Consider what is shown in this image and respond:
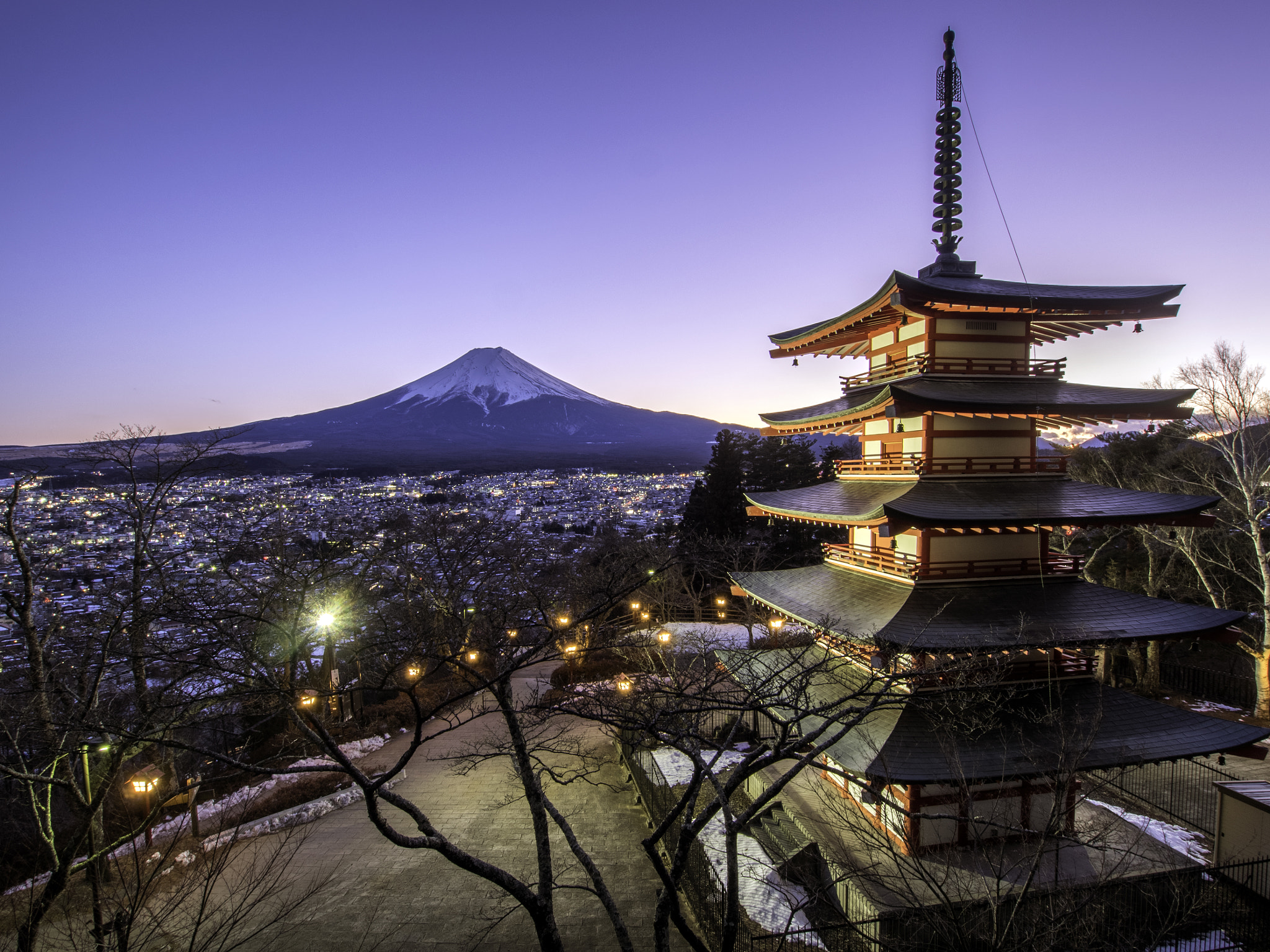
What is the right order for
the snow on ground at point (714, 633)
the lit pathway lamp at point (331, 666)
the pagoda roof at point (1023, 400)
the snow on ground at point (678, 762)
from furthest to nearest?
the snow on ground at point (714, 633)
the lit pathway lamp at point (331, 666)
the snow on ground at point (678, 762)
the pagoda roof at point (1023, 400)

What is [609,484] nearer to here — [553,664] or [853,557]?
[553,664]

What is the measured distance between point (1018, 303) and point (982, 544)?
4.31 m

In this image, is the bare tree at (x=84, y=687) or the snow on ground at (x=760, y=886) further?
the snow on ground at (x=760, y=886)

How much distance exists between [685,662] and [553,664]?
301 inches

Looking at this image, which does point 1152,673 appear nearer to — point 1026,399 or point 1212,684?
point 1212,684

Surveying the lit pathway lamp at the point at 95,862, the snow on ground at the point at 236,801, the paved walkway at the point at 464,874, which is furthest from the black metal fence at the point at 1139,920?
the snow on ground at the point at 236,801

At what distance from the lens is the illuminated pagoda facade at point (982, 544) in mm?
8766

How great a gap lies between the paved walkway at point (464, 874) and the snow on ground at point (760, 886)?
121 centimetres

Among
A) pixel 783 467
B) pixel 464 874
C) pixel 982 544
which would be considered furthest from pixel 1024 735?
pixel 783 467

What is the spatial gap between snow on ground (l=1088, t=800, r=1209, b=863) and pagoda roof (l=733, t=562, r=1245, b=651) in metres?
3.77

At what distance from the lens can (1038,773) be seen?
8352 mm

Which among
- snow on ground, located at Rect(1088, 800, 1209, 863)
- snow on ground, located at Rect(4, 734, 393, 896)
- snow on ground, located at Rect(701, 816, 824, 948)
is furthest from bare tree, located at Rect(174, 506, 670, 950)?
snow on ground, located at Rect(1088, 800, 1209, 863)

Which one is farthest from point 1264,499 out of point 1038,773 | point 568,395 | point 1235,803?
point 568,395

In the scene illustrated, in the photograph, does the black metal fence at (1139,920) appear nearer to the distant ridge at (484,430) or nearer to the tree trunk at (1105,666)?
the tree trunk at (1105,666)
